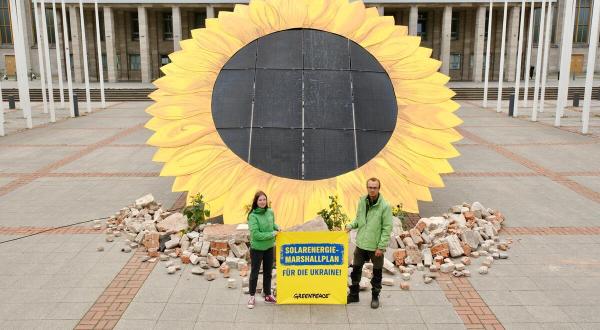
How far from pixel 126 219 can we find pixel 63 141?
41.0 feet

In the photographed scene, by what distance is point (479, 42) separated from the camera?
1793 inches

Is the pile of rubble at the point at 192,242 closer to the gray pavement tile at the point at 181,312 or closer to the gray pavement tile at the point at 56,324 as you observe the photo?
the gray pavement tile at the point at 181,312

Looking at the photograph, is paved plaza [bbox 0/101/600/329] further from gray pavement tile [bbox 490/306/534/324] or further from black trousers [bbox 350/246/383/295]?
black trousers [bbox 350/246/383/295]

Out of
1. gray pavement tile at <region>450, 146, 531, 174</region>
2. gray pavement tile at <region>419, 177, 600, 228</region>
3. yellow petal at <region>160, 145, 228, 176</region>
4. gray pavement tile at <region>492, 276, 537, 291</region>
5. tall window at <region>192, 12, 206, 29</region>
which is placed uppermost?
tall window at <region>192, 12, 206, 29</region>

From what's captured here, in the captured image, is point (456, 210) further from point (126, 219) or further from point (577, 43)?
point (577, 43)

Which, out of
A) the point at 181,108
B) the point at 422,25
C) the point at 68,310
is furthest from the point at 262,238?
the point at 422,25

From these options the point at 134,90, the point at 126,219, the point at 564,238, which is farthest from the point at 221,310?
the point at 134,90

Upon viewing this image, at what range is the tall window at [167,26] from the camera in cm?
5056

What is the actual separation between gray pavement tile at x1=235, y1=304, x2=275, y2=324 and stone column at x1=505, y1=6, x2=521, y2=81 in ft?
147

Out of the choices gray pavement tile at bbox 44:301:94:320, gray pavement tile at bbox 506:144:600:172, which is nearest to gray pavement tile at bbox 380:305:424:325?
gray pavement tile at bbox 44:301:94:320

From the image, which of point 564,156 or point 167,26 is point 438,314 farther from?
point 167,26

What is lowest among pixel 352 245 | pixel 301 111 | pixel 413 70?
pixel 352 245

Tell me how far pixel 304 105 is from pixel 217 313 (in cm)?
550

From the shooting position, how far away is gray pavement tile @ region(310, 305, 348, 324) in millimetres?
7238
